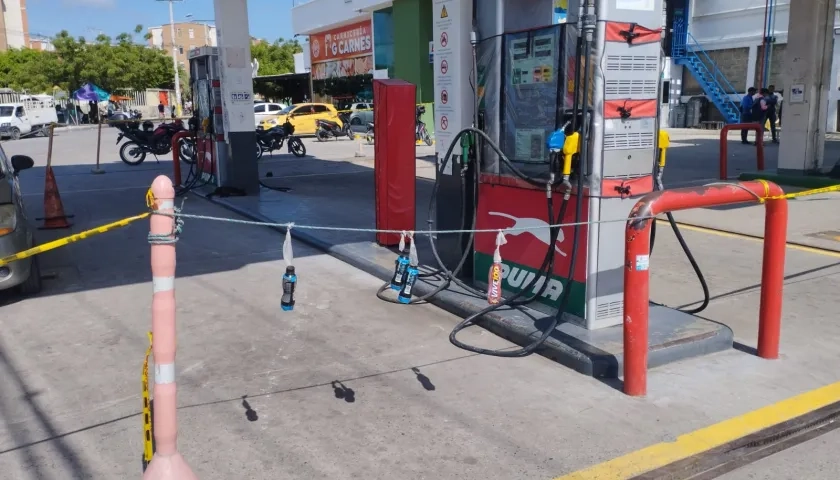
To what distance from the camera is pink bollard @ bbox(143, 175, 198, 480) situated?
2.85m

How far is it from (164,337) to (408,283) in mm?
2993

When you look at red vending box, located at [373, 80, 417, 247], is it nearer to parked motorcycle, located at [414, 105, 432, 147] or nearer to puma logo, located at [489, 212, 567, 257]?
puma logo, located at [489, 212, 567, 257]

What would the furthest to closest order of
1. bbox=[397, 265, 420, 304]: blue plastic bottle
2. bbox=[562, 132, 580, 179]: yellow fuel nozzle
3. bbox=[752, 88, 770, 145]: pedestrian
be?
bbox=[752, 88, 770, 145]: pedestrian → bbox=[397, 265, 420, 304]: blue plastic bottle → bbox=[562, 132, 580, 179]: yellow fuel nozzle

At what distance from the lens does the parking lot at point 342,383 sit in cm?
369

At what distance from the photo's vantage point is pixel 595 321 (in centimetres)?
510

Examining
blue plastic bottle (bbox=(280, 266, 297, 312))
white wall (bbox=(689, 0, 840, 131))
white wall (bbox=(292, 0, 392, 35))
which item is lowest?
blue plastic bottle (bbox=(280, 266, 297, 312))

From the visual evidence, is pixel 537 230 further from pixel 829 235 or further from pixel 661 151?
pixel 829 235

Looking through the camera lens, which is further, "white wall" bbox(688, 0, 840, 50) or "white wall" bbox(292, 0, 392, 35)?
"white wall" bbox(292, 0, 392, 35)

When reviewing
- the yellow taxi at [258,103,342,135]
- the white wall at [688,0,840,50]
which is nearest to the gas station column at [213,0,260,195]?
the yellow taxi at [258,103,342,135]

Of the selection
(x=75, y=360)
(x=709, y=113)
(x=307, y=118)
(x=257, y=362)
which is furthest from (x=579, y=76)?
(x=709, y=113)

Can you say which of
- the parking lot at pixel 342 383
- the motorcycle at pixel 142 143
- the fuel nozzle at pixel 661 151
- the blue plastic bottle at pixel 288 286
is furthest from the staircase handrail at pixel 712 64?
the blue plastic bottle at pixel 288 286

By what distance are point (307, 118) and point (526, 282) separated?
26752 millimetres

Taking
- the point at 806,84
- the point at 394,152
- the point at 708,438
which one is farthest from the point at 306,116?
the point at 708,438

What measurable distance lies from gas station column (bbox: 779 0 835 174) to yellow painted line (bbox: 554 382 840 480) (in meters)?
11.2
